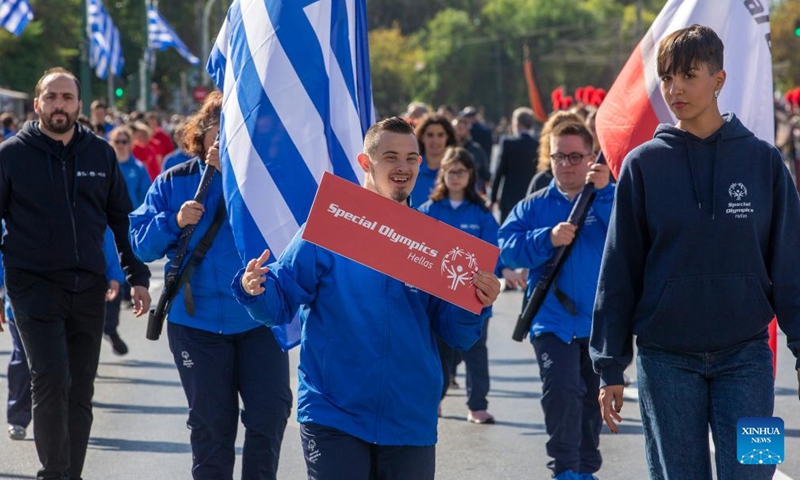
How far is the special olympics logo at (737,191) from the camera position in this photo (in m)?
4.43

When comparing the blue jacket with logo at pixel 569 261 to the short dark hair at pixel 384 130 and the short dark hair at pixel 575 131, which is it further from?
the short dark hair at pixel 384 130

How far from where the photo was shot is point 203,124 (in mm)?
6602

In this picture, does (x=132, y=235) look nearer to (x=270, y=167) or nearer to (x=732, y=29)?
(x=270, y=167)

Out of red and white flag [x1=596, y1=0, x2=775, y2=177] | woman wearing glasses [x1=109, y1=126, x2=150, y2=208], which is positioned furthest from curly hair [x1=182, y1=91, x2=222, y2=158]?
woman wearing glasses [x1=109, y1=126, x2=150, y2=208]

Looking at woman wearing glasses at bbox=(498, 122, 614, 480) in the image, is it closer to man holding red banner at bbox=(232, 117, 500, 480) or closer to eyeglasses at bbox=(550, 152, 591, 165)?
eyeglasses at bbox=(550, 152, 591, 165)

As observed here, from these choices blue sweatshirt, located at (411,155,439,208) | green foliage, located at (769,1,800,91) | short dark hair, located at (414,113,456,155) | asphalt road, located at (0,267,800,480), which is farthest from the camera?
green foliage, located at (769,1,800,91)

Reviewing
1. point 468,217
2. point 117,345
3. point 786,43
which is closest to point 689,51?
point 468,217

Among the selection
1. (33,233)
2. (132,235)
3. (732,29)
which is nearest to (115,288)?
(33,233)

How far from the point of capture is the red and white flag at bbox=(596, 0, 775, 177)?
265 inches

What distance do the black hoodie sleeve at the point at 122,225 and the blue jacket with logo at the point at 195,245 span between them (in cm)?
69

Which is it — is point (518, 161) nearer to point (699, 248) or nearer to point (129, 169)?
point (129, 169)

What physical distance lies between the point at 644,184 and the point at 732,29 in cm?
259

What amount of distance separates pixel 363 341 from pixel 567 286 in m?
2.82

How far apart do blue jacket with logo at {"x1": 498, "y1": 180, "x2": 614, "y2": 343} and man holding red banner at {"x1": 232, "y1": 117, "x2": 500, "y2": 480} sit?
2534mm
